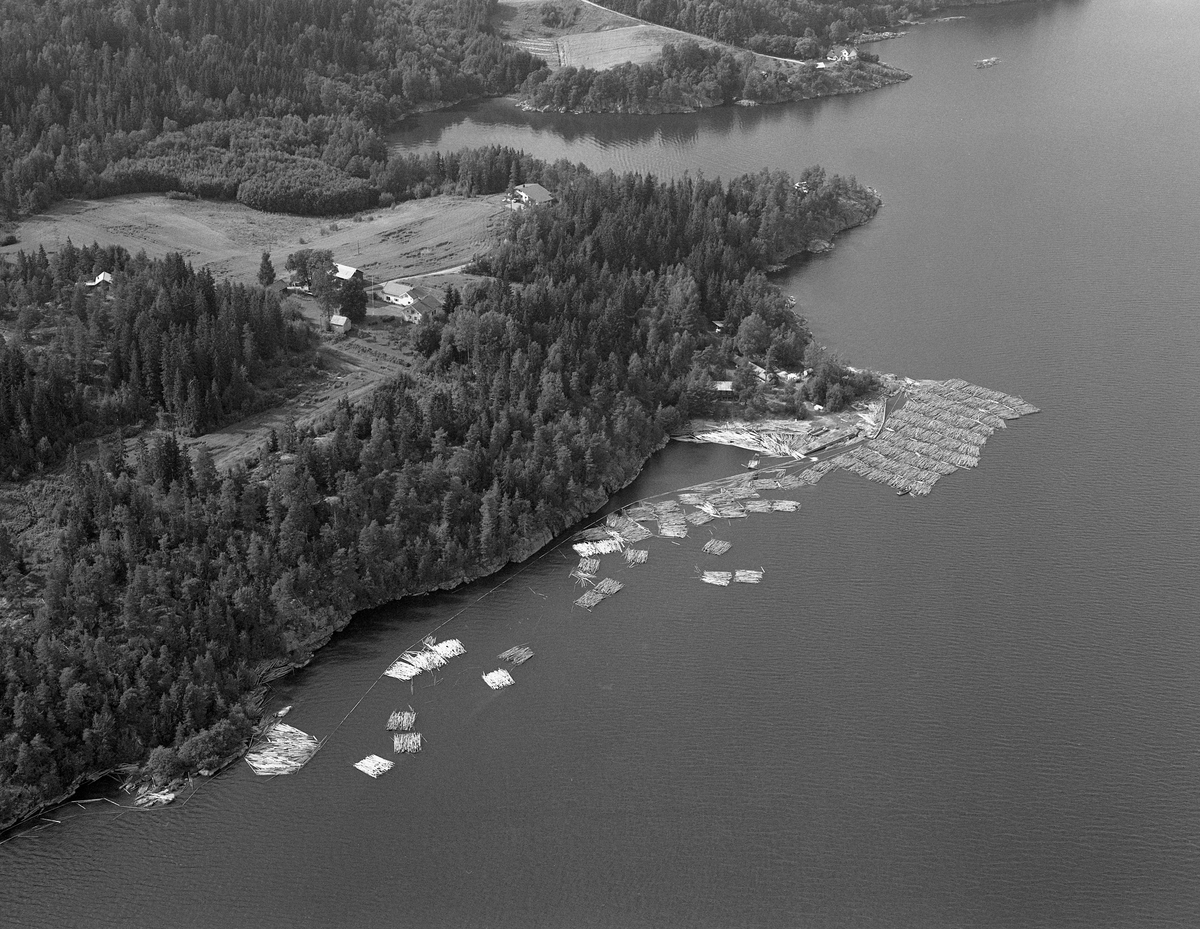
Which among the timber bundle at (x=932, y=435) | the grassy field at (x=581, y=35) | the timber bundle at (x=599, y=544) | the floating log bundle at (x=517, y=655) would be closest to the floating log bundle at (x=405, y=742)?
the floating log bundle at (x=517, y=655)

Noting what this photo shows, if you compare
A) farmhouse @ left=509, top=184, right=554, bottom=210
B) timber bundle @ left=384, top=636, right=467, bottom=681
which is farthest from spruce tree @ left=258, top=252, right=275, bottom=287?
timber bundle @ left=384, top=636, right=467, bottom=681

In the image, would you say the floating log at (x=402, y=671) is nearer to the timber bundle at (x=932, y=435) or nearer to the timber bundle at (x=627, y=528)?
the timber bundle at (x=627, y=528)

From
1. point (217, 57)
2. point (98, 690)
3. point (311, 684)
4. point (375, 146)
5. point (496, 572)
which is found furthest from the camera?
point (217, 57)

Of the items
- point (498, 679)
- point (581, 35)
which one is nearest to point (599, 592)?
point (498, 679)

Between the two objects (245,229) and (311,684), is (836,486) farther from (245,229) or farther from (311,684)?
(245,229)

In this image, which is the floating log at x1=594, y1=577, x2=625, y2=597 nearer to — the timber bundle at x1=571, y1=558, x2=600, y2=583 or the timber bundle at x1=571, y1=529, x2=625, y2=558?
the timber bundle at x1=571, y1=558, x2=600, y2=583

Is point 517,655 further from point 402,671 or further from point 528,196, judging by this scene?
point 528,196

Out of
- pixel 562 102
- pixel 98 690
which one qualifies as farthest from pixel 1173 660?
pixel 562 102
